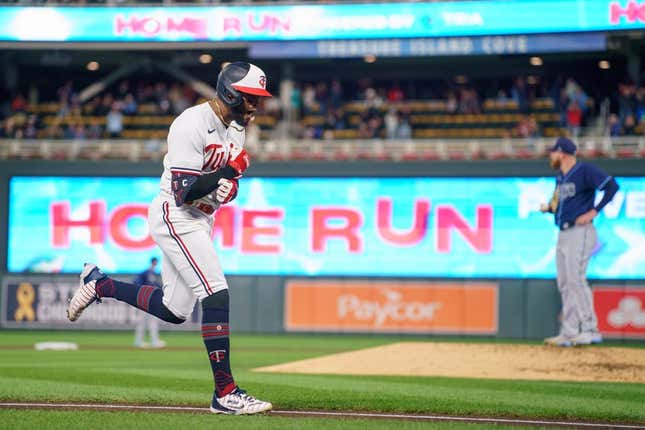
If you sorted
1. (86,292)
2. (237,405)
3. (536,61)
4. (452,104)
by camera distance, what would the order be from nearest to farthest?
(237,405), (86,292), (452,104), (536,61)

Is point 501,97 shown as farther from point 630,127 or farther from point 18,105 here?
point 18,105

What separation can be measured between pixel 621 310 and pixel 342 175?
7.26m

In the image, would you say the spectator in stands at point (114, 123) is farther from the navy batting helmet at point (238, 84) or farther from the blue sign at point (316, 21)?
the navy batting helmet at point (238, 84)

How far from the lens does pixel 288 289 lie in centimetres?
2433

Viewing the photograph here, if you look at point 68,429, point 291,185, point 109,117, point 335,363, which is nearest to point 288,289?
point 291,185

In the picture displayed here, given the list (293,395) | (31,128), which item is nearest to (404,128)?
(31,128)

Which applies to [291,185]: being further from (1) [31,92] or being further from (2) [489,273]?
(1) [31,92]

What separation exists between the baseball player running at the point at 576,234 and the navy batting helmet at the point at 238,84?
5.82 metres

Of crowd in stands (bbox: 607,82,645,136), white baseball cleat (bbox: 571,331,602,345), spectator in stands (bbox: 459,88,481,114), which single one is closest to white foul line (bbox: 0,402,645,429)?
white baseball cleat (bbox: 571,331,602,345)

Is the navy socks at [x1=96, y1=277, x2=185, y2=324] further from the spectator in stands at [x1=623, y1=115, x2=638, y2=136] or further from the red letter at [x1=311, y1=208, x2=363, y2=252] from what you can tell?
the spectator in stands at [x1=623, y1=115, x2=638, y2=136]

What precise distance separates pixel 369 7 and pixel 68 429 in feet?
76.0

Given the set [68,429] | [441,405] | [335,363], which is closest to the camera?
[68,429]

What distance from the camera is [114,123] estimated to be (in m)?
29.3

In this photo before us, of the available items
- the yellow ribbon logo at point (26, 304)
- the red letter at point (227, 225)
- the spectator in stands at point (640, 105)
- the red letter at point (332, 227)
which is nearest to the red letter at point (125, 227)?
the red letter at point (227, 225)
